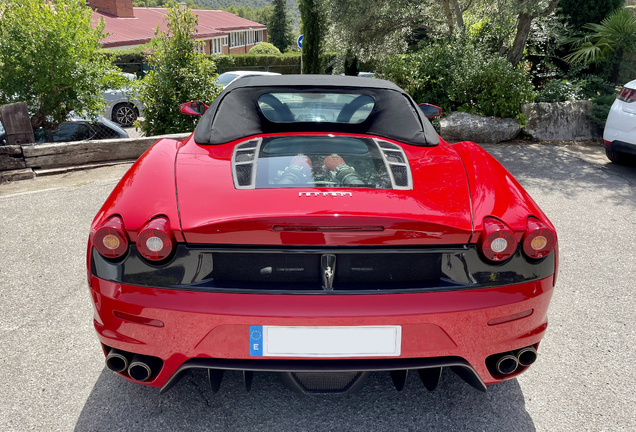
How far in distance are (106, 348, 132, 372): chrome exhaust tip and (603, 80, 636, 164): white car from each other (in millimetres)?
6245

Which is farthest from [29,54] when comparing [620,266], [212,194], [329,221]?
[620,266]

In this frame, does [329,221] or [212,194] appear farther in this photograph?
[212,194]

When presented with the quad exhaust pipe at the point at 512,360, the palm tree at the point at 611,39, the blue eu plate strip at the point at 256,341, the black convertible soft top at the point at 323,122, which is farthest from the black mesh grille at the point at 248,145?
the palm tree at the point at 611,39

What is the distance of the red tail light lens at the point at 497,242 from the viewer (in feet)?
6.31

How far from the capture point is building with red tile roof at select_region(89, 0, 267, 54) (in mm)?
36000

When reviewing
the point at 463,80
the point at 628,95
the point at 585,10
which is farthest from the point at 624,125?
the point at 585,10

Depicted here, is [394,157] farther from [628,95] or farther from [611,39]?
[611,39]

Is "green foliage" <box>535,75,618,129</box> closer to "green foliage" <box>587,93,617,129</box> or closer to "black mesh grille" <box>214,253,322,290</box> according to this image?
"green foliage" <box>587,93,617,129</box>

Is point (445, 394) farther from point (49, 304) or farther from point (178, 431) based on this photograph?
point (49, 304)

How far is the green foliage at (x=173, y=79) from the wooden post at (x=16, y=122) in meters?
1.75

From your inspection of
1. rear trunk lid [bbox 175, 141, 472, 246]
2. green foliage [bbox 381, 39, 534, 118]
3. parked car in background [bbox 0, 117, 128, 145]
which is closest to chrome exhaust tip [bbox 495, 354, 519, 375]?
rear trunk lid [bbox 175, 141, 472, 246]

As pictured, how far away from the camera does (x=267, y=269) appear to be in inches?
75.5

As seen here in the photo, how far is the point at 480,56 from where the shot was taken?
9.46m

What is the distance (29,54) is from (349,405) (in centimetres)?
680
